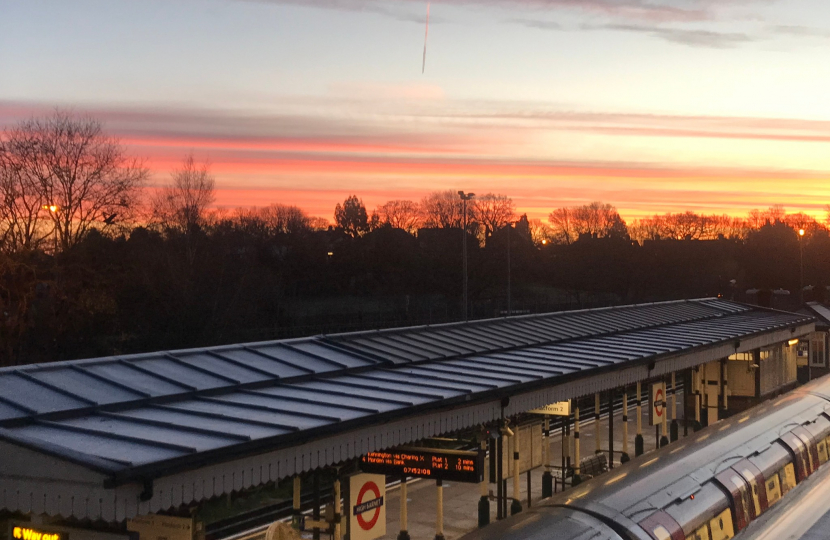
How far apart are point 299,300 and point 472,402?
170 feet

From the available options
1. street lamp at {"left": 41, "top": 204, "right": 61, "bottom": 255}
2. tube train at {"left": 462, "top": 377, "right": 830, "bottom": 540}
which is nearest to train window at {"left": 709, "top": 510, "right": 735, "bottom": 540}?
tube train at {"left": 462, "top": 377, "right": 830, "bottom": 540}

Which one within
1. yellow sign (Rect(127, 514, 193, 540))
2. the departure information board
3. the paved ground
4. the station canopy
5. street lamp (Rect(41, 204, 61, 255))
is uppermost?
street lamp (Rect(41, 204, 61, 255))

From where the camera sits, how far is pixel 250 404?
1134 cm

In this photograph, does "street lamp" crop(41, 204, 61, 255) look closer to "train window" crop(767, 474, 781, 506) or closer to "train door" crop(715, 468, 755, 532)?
"train window" crop(767, 474, 781, 506)

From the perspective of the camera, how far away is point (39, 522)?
8930 millimetres

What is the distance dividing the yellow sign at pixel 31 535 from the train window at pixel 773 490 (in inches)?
493

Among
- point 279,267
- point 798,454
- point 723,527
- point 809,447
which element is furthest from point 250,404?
point 279,267

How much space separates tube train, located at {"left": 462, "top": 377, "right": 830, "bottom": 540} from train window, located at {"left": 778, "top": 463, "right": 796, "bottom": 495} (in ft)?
0.07

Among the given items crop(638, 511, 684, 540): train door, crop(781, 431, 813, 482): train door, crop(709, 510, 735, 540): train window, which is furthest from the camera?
crop(781, 431, 813, 482): train door

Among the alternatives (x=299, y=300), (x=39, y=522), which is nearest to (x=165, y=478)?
(x=39, y=522)

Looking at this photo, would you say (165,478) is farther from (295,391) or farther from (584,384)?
(584,384)

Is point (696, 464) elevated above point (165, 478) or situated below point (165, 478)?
below

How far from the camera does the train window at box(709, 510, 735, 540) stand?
42.4 ft

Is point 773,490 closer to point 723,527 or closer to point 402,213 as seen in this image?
point 723,527
